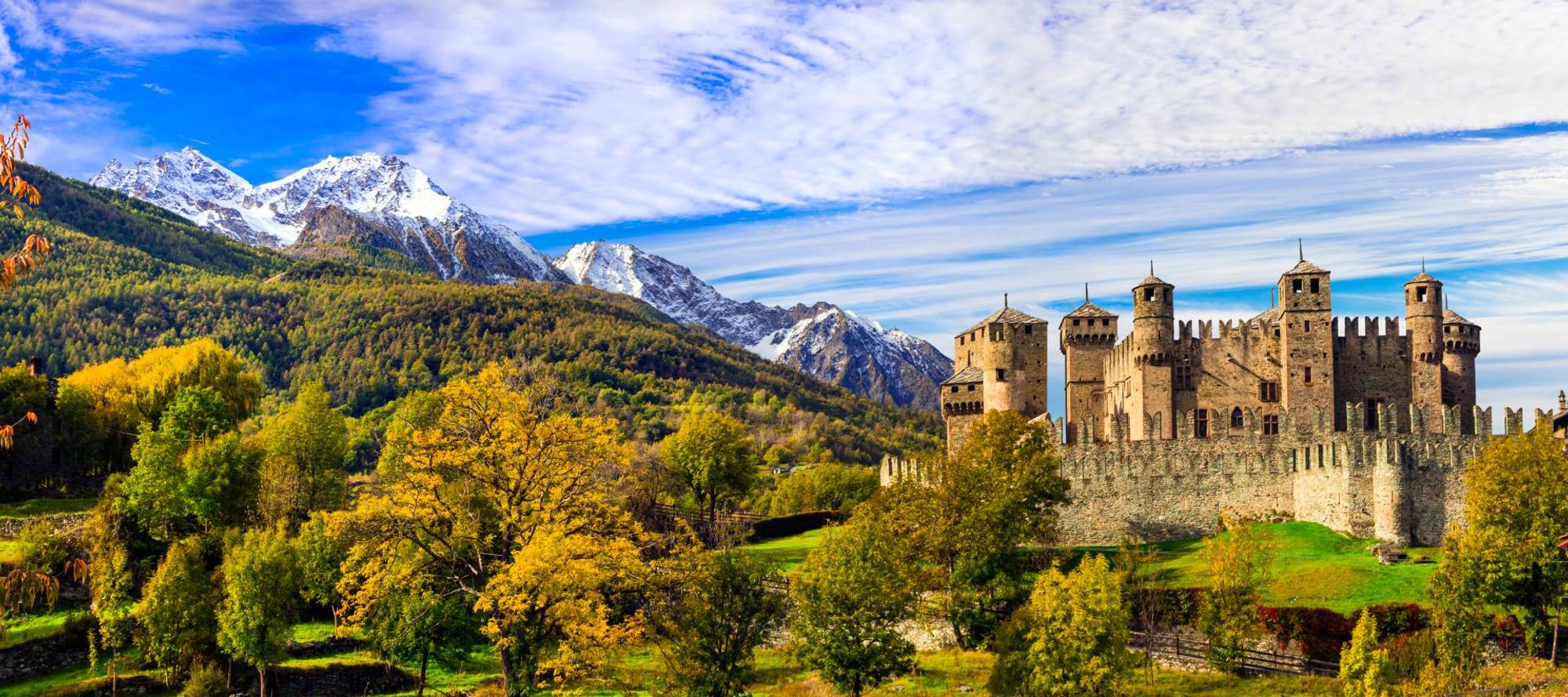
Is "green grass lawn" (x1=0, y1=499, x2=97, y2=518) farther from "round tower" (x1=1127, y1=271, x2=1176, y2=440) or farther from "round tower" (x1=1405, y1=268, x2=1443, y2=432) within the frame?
"round tower" (x1=1405, y1=268, x2=1443, y2=432)

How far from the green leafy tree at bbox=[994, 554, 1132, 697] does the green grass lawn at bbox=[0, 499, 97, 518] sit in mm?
49390

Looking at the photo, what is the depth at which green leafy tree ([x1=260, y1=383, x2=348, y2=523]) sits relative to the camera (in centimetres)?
6694

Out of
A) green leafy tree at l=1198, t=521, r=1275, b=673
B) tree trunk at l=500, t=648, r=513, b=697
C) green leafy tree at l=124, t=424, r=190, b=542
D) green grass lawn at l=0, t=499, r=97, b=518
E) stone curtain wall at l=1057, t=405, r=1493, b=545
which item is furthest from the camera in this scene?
green grass lawn at l=0, t=499, r=97, b=518

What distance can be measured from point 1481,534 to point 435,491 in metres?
39.9

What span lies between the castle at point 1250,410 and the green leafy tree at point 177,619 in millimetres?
35823

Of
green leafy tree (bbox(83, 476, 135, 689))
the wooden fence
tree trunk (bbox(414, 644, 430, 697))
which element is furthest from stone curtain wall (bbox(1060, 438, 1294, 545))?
green leafy tree (bbox(83, 476, 135, 689))

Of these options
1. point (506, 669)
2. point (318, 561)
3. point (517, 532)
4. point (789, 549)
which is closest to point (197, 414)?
point (318, 561)

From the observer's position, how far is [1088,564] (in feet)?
160

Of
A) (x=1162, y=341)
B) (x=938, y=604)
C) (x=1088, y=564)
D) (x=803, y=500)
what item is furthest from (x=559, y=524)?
(x=803, y=500)

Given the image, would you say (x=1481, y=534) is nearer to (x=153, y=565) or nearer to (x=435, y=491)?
(x=435, y=491)

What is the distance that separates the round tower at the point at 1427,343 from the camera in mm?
76562

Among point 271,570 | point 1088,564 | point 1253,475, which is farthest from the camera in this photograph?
point 1253,475

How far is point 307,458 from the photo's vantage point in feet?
248

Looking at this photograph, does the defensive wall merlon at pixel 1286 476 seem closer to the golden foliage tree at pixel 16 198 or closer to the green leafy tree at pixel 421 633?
the green leafy tree at pixel 421 633
